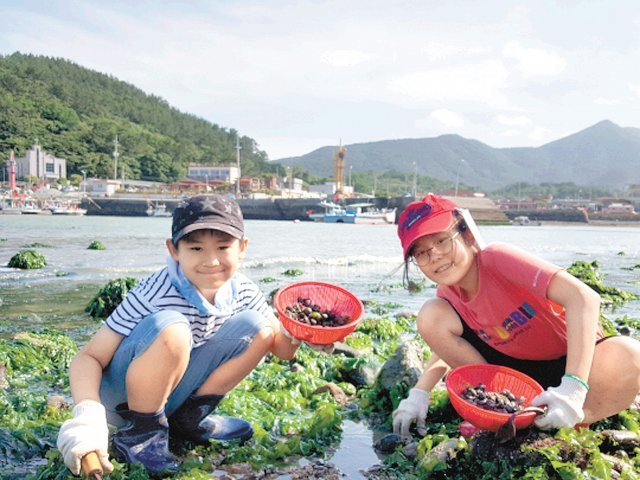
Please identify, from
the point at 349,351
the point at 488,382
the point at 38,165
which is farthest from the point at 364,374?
the point at 38,165

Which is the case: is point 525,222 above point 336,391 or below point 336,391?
below

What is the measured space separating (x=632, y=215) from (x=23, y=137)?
356ft

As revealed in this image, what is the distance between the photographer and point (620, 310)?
26.3 feet

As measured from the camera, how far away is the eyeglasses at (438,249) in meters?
2.71

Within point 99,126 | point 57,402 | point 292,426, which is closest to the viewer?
point 292,426

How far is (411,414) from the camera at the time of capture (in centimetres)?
294

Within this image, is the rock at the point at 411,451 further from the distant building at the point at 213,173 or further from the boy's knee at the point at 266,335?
→ the distant building at the point at 213,173

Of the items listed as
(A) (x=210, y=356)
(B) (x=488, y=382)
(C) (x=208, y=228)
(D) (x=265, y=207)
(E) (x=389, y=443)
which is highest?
(C) (x=208, y=228)

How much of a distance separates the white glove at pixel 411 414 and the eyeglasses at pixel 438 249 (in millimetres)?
776

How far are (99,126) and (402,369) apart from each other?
413ft

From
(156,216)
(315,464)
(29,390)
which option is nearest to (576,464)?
(315,464)

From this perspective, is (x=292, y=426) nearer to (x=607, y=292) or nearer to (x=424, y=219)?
(x=424, y=219)

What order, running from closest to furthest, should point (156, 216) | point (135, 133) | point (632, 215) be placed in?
1. point (156, 216)
2. point (632, 215)
3. point (135, 133)

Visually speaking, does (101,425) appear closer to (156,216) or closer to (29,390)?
(29,390)
